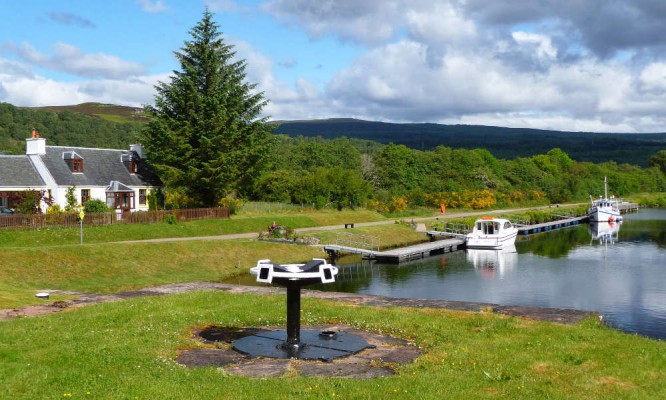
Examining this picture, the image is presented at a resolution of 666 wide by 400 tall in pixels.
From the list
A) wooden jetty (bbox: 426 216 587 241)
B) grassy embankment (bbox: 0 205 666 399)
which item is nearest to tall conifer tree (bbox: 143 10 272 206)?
wooden jetty (bbox: 426 216 587 241)

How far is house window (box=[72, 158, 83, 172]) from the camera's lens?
56.1m

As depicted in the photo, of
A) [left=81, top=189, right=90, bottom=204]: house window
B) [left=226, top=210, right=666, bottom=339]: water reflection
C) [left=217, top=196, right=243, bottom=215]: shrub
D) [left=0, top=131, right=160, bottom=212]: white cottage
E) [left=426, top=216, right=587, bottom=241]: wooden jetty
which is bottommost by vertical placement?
[left=226, top=210, right=666, bottom=339]: water reflection

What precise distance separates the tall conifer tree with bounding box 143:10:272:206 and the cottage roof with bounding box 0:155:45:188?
10141 millimetres

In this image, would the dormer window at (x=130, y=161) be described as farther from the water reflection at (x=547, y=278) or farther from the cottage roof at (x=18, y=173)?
the water reflection at (x=547, y=278)

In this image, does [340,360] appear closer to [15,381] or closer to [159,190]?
[15,381]

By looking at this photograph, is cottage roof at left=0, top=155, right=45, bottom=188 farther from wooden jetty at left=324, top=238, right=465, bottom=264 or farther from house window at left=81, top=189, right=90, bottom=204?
wooden jetty at left=324, top=238, right=465, bottom=264

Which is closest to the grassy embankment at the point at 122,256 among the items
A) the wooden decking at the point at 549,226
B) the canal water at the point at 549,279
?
the canal water at the point at 549,279

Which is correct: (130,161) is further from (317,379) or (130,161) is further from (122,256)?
(317,379)

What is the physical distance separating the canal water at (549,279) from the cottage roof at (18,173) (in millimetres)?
27025

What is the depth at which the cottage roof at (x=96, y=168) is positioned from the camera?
180 ft

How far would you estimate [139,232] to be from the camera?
1895 inches

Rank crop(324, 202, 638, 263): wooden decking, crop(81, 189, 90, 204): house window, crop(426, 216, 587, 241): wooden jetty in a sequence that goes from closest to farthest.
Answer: crop(324, 202, 638, 263): wooden decking
crop(81, 189, 90, 204): house window
crop(426, 216, 587, 241): wooden jetty

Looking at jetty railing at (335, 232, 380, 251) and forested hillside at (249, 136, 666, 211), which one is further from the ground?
forested hillside at (249, 136, 666, 211)

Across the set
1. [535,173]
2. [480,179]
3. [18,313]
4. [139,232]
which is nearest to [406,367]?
[18,313]
